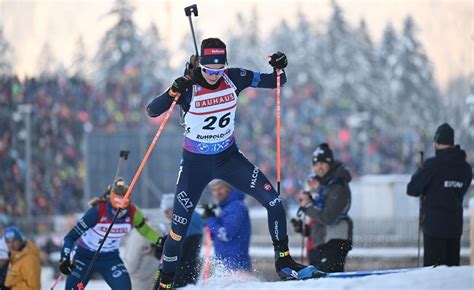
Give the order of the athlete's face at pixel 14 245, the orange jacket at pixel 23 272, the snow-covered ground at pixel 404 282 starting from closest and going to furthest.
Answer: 1. the snow-covered ground at pixel 404 282
2. the orange jacket at pixel 23 272
3. the athlete's face at pixel 14 245

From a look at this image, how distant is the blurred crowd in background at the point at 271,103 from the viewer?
94.2 ft

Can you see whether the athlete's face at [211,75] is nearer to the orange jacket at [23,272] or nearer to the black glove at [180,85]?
Result: the black glove at [180,85]

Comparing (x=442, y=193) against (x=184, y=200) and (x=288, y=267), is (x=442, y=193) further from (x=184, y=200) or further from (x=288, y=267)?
(x=184, y=200)

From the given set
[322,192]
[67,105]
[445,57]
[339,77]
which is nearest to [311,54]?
[339,77]

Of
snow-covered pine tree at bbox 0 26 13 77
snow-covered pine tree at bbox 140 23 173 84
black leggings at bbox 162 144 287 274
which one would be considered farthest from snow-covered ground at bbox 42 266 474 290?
snow-covered pine tree at bbox 140 23 173 84

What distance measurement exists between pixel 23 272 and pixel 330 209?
3.75 meters

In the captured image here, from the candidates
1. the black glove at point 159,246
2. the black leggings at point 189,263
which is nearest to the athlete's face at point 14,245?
the black glove at point 159,246

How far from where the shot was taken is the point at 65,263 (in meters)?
10.4

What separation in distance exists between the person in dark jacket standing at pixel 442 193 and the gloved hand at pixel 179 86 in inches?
130

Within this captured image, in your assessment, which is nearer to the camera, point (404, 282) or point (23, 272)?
point (404, 282)

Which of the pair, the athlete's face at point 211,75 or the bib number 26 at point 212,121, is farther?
the bib number 26 at point 212,121

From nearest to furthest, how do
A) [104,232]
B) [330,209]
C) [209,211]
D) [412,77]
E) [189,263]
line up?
[104,232] → [330,209] → [209,211] → [189,263] → [412,77]

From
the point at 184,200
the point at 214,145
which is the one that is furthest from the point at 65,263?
the point at 214,145

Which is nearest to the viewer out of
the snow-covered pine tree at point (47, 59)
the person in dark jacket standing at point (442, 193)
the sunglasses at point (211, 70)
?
the sunglasses at point (211, 70)
